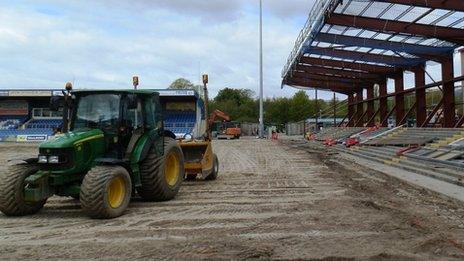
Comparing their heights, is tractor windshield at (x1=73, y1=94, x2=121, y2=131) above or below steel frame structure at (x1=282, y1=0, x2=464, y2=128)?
below

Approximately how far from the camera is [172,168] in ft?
39.4

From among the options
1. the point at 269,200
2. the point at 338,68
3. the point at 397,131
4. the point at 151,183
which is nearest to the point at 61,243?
the point at 151,183

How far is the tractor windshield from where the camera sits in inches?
404

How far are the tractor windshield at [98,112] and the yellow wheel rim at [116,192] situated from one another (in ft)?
3.94

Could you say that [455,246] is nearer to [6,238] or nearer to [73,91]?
[6,238]

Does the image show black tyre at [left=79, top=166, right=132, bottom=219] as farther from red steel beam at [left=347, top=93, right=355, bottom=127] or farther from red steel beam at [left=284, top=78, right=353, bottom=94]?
red steel beam at [left=347, top=93, right=355, bottom=127]

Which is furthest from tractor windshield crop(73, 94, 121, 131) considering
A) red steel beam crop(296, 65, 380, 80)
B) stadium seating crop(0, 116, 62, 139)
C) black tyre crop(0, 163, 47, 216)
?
stadium seating crop(0, 116, 62, 139)

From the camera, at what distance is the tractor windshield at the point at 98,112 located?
1026 cm

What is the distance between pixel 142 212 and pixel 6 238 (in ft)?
8.82

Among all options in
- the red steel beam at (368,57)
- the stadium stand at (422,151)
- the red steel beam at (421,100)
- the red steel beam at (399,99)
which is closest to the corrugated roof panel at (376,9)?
the stadium stand at (422,151)

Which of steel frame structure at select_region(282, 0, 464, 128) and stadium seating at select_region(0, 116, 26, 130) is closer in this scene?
steel frame structure at select_region(282, 0, 464, 128)

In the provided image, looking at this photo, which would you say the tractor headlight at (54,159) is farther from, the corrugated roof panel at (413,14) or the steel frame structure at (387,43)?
the corrugated roof panel at (413,14)

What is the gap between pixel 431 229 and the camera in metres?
8.09

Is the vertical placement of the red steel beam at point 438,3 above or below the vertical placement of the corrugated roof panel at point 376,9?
below
